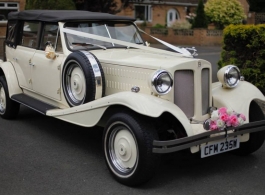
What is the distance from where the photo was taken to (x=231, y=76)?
5309mm

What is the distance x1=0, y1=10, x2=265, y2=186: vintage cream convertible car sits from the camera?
440 cm

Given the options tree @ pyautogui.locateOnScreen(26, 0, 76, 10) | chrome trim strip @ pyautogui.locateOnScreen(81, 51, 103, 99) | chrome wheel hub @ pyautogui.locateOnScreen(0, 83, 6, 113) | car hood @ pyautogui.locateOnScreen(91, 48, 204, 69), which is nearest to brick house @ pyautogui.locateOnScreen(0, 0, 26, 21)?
tree @ pyautogui.locateOnScreen(26, 0, 76, 10)

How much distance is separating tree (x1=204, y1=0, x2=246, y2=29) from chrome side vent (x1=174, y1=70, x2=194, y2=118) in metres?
20.0

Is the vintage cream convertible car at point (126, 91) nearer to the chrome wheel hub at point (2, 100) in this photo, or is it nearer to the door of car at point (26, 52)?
the door of car at point (26, 52)

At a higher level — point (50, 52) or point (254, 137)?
point (50, 52)

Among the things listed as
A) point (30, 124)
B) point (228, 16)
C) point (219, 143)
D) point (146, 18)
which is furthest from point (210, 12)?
point (219, 143)

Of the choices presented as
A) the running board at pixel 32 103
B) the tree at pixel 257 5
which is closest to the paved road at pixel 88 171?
the running board at pixel 32 103

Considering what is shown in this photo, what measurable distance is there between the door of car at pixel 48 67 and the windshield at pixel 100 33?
0.22m

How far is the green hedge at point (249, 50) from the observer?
8.44 meters

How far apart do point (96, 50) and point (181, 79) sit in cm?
166

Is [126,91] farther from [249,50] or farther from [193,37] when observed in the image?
[193,37]

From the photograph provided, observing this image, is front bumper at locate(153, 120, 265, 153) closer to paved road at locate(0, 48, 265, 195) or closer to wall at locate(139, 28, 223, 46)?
paved road at locate(0, 48, 265, 195)

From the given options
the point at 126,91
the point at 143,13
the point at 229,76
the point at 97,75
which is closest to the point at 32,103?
the point at 97,75

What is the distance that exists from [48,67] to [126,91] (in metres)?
1.79
